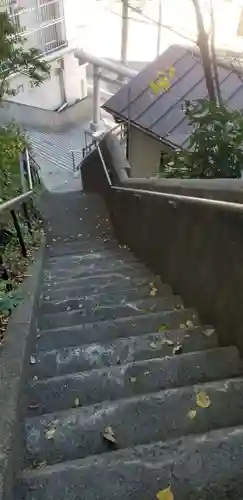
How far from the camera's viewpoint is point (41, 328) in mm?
3232

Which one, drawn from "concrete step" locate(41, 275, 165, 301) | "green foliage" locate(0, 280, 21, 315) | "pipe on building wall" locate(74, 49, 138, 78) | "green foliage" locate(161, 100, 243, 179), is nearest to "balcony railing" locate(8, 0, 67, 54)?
"pipe on building wall" locate(74, 49, 138, 78)

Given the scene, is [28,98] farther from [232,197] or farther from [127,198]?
[232,197]

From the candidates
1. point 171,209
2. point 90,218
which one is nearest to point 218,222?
point 171,209

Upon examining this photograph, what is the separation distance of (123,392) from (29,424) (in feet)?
1.57

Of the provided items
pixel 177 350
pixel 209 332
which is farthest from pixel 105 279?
A: pixel 177 350

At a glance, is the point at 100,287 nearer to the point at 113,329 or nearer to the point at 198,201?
the point at 113,329

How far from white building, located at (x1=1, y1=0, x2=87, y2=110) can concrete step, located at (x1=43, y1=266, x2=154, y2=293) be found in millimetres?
9734

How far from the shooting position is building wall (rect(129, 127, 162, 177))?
9.28 meters

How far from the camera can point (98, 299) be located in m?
3.84

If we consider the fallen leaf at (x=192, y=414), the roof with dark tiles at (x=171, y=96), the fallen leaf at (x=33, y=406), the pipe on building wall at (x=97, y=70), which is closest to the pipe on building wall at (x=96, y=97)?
the pipe on building wall at (x=97, y=70)

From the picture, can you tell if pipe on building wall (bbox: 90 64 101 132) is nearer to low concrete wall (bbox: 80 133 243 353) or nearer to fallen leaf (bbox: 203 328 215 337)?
low concrete wall (bbox: 80 133 243 353)

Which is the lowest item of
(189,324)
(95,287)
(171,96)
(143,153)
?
(143,153)

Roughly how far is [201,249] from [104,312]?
0.79m

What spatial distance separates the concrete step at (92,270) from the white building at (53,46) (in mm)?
9185
